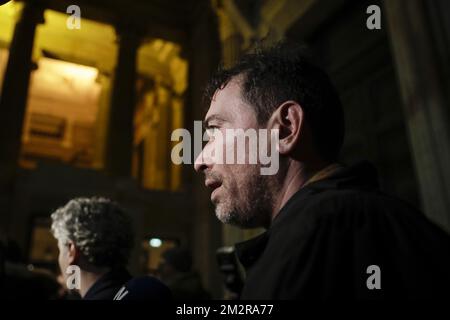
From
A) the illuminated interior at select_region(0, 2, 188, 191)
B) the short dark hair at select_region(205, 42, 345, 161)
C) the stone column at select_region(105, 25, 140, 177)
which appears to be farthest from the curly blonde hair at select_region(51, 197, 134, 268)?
the illuminated interior at select_region(0, 2, 188, 191)

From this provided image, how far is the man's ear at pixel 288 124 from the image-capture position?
1.18m

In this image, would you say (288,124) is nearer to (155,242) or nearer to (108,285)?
(108,285)

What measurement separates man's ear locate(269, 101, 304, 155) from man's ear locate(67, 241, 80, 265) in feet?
5.45

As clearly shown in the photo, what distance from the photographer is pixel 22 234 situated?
10.1 m

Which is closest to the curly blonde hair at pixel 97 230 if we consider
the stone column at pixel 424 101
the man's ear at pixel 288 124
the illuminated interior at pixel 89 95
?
the man's ear at pixel 288 124

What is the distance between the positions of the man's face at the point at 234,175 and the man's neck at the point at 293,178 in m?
0.04

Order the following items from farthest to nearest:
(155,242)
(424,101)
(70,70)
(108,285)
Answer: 1. (70,70)
2. (155,242)
3. (424,101)
4. (108,285)

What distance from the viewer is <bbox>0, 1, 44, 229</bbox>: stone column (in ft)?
33.5

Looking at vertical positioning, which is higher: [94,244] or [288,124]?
[288,124]

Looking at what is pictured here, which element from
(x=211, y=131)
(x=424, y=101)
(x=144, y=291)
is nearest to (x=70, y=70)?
(x=424, y=101)

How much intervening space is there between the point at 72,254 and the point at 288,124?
173cm

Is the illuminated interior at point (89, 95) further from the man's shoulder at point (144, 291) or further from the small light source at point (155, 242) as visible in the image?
the man's shoulder at point (144, 291)

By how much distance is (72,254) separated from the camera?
235 cm
